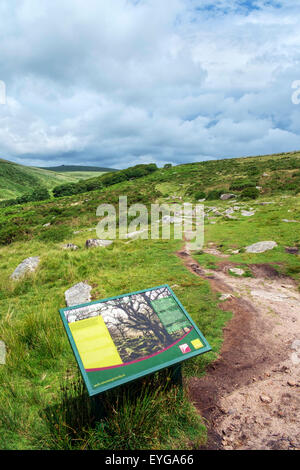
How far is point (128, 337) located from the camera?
12.4 feet

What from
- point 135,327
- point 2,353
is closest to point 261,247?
point 135,327

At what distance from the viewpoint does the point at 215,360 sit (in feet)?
17.0

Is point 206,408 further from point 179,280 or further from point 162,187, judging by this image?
point 162,187

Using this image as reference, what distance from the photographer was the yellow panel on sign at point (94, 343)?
3.32m

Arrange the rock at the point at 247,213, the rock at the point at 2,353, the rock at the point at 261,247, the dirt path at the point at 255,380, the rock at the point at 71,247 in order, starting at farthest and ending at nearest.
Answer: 1. the rock at the point at 247,213
2. the rock at the point at 71,247
3. the rock at the point at 261,247
4. the rock at the point at 2,353
5. the dirt path at the point at 255,380

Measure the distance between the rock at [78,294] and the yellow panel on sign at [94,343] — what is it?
16.1 ft

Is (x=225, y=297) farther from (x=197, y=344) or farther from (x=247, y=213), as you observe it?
(x=247, y=213)

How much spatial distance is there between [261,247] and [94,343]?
36.2 ft

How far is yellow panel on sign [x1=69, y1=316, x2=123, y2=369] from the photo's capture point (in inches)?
131

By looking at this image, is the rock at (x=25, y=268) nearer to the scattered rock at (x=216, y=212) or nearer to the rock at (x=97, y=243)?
the rock at (x=97, y=243)

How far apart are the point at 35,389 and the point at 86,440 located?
1.66 m

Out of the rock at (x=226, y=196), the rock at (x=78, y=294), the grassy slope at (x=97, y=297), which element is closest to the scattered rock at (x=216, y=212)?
the grassy slope at (x=97, y=297)

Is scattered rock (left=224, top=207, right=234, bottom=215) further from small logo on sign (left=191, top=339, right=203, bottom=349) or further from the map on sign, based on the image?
small logo on sign (left=191, top=339, right=203, bottom=349)

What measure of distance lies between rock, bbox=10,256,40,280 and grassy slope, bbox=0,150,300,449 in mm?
376
